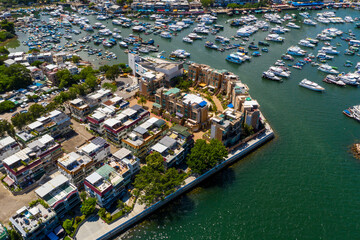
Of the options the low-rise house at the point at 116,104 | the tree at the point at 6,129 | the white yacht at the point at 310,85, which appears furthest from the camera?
the white yacht at the point at 310,85

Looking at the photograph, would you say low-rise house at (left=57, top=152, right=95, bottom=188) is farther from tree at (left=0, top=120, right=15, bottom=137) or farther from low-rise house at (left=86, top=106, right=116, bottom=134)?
tree at (left=0, top=120, right=15, bottom=137)

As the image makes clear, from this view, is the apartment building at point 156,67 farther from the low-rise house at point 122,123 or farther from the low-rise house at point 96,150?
the low-rise house at point 96,150

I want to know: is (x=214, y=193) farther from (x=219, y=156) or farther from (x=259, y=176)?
(x=259, y=176)

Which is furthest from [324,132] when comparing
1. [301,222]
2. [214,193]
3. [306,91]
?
[214,193]

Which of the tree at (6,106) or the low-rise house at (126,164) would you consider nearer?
the low-rise house at (126,164)

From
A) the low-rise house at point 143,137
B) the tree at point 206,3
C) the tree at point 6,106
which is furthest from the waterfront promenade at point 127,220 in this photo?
the tree at point 206,3

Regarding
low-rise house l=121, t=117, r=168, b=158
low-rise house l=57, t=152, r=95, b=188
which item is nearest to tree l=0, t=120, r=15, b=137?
low-rise house l=57, t=152, r=95, b=188

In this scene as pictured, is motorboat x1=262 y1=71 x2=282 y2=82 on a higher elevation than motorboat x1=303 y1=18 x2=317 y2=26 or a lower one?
lower
